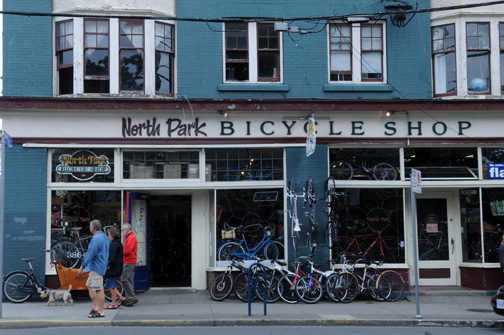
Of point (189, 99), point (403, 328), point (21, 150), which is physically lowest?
point (403, 328)

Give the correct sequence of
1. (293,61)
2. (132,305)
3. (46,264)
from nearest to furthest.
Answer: (132,305)
(46,264)
(293,61)

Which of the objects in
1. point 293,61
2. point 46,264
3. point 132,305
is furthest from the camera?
point 293,61

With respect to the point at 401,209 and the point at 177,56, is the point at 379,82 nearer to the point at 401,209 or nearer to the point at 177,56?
the point at 401,209

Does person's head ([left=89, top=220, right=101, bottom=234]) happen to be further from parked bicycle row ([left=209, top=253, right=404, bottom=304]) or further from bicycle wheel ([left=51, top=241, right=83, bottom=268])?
parked bicycle row ([left=209, top=253, right=404, bottom=304])

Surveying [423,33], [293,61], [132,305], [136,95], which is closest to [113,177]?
[136,95]

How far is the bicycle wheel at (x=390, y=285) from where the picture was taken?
1404 centimetres

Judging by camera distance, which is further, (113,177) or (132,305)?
(113,177)

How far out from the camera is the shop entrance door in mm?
15406

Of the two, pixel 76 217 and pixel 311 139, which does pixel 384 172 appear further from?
pixel 76 217

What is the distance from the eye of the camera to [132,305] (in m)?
13.0

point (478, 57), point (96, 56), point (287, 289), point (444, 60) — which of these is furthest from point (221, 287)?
point (478, 57)

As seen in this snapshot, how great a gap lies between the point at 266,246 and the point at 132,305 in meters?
3.55

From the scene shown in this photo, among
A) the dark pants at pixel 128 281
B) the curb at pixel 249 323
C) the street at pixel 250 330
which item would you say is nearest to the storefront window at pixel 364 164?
the curb at pixel 249 323

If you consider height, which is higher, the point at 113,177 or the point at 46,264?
the point at 113,177
